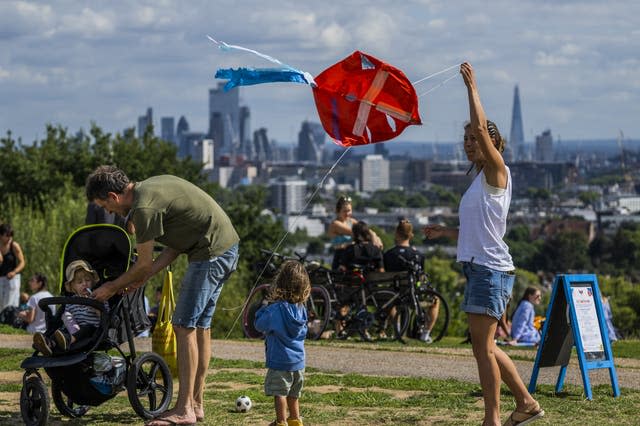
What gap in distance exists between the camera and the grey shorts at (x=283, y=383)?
25.9 ft

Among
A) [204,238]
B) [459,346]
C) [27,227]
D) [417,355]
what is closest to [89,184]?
[204,238]

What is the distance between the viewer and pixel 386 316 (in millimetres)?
15391

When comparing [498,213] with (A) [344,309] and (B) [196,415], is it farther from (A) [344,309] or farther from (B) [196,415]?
(A) [344,309]

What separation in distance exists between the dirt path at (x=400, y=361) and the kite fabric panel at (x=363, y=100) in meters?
2.70

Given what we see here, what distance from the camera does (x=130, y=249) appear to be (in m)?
8.58

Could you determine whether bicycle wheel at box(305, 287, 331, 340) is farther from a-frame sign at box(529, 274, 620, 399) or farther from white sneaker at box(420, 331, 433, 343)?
a-frame sign at box(529, 274, 620, 399)

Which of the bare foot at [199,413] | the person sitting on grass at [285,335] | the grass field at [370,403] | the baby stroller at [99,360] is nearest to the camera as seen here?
the person sitting on grass at [285,335]

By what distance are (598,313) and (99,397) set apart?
390 centimetres

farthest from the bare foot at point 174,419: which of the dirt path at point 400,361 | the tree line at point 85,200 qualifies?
the tree line at point 85,200

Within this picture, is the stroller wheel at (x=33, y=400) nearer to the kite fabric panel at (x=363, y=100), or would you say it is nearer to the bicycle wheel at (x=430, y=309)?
the kite fabric panel at (x=363, y=100)

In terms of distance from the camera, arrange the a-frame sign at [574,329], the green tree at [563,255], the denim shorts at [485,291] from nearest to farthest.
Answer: the denim shorts at [485,291] < the a-frame sign at [574,329] < the green tree at [563,255]

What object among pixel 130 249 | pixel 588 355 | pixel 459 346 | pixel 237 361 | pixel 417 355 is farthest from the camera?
pixel 459 346

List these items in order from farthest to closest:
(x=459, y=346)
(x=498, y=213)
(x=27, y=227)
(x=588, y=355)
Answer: (x=27, y=227) < (x=459, y=346) < (x=588, y=355) < (x=498, y=213)

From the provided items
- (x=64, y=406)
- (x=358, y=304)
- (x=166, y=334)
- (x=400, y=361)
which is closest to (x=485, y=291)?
(x=166, y=334)
